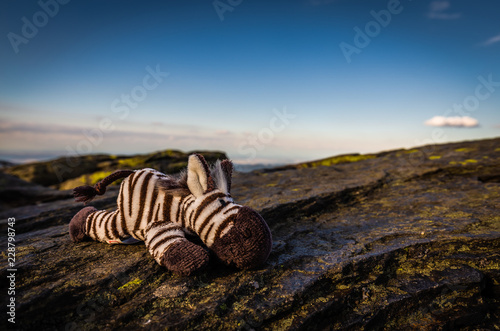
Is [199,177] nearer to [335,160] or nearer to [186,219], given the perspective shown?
[186,219]

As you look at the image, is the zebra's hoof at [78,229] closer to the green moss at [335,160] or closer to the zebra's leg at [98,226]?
the zebra's leg at [98,226]

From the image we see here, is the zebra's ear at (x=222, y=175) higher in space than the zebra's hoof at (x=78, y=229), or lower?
higher

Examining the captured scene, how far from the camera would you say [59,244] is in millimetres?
3930

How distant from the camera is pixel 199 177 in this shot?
307cm

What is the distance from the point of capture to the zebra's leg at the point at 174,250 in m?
2.75

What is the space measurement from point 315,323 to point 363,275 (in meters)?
0.85

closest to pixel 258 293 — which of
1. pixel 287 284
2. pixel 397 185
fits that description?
pixel 287 284

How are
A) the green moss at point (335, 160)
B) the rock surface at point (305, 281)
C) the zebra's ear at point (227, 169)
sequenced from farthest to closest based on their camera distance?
the green moss at point (335, 160)
the zebra's ear at point (227, 169)
the rock surface at point (305, 281)

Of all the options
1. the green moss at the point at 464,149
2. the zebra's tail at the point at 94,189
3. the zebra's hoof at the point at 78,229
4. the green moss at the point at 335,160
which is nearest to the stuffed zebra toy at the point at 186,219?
the zebra's tail at the point at 94,189

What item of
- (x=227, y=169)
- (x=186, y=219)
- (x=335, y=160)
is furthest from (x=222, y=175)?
(x=335, y=160)

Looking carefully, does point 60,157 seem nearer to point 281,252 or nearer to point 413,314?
point 281,252

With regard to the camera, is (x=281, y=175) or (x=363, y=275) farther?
(x=281, y=175)

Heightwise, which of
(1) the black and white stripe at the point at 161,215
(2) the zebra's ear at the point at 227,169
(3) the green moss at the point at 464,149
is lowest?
(1) the black and white stripe at the point at 161,215

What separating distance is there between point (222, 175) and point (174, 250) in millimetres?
941
